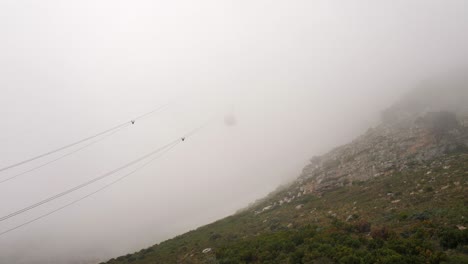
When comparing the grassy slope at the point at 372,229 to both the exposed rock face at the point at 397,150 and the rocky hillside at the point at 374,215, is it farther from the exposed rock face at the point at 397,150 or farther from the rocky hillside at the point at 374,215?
the exposed rock face at the point at 397,150

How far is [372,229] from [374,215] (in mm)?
4847

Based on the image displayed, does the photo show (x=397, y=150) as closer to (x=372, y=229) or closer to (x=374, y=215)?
(x=374, y=215)

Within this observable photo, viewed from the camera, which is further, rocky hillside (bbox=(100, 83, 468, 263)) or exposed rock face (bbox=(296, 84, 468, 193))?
exposed rock face (bbox=(296, 84, 468, 193))

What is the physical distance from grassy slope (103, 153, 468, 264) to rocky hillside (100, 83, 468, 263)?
2.1 inches

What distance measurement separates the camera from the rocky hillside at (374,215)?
631 inches

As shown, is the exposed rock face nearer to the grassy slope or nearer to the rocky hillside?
the rocky hillside

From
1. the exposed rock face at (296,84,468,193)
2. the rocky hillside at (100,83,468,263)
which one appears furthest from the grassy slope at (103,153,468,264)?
the exposed rock face at (296,84,468,193)

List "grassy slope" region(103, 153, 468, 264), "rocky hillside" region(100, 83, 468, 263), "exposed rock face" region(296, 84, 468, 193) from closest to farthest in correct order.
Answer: "grassy slope" region(103, 153, 468, 264)
"rocky hillside" region(100, 83, 468, 263)
"exposed rock face" region(296, 84, 468, 193)

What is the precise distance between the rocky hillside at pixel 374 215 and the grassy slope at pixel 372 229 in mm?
54

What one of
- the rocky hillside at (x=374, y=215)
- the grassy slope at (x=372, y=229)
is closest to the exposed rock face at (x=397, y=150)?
the rocky hillside at (x=374, y=215)

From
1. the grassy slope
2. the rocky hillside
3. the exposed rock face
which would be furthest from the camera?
the exposed rock face

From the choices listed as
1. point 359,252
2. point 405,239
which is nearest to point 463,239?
point 405,239

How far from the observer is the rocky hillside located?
52.5ft

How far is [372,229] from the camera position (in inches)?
780
